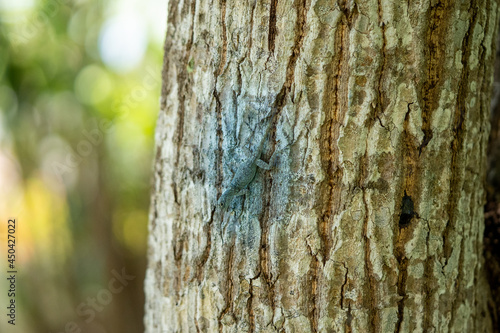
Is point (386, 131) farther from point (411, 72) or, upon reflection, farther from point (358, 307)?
point (358, 307)

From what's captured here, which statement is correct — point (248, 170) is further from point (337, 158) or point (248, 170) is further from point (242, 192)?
point (337, 158)

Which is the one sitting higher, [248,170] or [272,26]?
[272,26]

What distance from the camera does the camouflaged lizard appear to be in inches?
43.0

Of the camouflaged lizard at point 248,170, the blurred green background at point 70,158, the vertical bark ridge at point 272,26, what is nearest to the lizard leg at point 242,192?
the camouflaged lizard at point 248,170

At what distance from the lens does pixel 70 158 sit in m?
4.98

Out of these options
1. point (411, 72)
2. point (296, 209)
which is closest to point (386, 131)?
point (411, 72)

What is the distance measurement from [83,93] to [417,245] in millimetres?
4620

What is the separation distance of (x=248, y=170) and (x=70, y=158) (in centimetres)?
442

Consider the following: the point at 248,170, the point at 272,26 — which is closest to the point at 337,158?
the point at 248,170

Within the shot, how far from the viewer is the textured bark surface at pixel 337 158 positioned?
1.03m

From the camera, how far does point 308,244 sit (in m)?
1.08

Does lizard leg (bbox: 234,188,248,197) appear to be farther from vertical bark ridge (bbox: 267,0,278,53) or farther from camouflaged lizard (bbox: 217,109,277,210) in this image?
vertical bark ridge (bbox: 267,0,278,53)

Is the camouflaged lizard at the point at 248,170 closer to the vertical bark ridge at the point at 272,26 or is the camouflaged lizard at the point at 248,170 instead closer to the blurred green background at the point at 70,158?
the vertical bark ridge at the point at 272,26

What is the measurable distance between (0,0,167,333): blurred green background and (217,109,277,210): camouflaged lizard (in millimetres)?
3626
